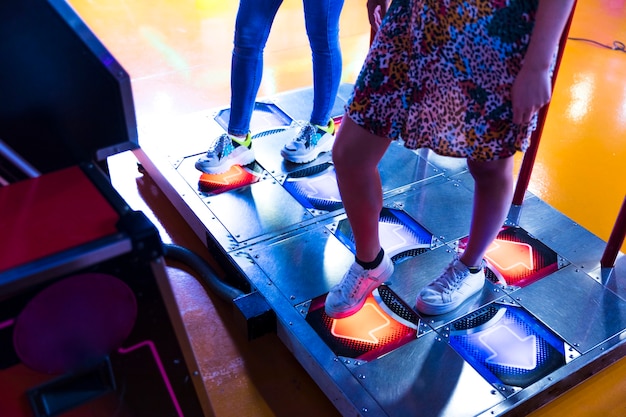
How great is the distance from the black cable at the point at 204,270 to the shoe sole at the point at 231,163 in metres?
0.35

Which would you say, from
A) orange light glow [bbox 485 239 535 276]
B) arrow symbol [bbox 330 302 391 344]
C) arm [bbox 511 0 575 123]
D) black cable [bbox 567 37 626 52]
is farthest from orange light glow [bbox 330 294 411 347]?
black cable [bbox 567 37 626 52]

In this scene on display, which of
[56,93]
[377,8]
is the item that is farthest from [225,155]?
[56,93]

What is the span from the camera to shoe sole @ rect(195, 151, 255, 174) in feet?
7.09

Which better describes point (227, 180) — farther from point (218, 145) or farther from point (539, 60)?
point (539, 60)

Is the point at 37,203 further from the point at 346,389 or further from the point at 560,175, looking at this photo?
the point at 560,175

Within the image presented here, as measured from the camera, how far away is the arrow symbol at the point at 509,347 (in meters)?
1.54

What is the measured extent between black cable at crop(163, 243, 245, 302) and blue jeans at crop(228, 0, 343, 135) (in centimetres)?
54

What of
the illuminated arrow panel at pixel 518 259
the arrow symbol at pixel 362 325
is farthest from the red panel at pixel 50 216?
the illuminated arrow panel at pixel 518 259

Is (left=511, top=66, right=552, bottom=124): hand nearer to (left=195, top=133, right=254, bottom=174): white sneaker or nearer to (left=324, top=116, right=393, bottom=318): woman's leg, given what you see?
(left=324, top=116, right=393, bottom=318): woman's leg

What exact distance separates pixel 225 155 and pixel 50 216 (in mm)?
1233

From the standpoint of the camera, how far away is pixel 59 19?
1.07 m

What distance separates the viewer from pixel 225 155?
2191mm

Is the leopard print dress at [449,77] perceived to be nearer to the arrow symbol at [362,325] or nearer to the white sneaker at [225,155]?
the arrow symbol at [362,325]

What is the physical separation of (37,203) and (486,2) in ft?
2.94
